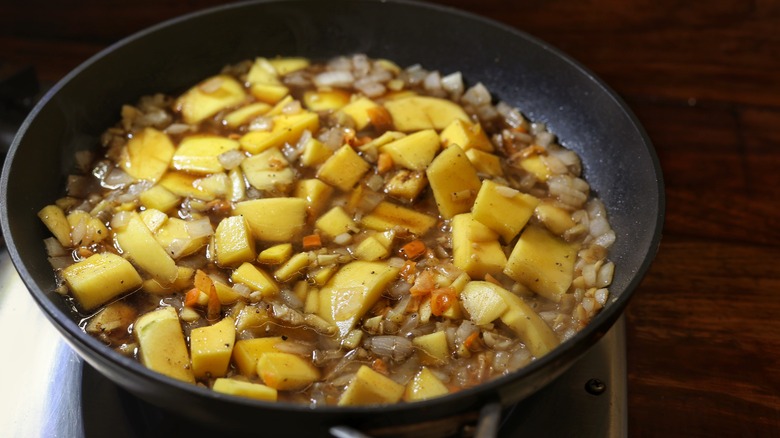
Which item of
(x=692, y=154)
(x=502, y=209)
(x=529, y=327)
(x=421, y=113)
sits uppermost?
(x=421, y=113)

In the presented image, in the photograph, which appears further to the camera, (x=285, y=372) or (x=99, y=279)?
(x=99, y=279)

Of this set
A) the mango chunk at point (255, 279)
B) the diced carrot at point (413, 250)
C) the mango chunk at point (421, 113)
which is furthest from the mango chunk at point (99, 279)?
the mango chunk at point (421, 113)

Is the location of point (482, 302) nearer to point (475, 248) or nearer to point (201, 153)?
point (475, 248)

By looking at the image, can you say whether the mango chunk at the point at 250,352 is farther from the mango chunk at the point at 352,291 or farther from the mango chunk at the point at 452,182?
the mango chunk at the point at 452,182

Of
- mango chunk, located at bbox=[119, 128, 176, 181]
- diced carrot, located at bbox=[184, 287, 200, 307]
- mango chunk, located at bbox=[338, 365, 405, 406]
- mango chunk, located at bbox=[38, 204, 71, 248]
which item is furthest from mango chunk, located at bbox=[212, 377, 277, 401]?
mango chunk, located at bbox=[119, 128, 176, 181]

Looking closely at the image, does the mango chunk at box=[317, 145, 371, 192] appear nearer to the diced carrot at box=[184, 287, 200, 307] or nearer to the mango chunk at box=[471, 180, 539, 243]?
the mango chunk at box=[471, 180, 539, 243]

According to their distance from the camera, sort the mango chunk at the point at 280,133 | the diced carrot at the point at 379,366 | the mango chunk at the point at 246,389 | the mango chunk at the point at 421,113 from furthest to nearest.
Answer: the mango chunk at the point at 421,113, the mango chunk at the point at 280,133, the diced carrot at the point at 379,366, the mango chunk at the point at 246,389

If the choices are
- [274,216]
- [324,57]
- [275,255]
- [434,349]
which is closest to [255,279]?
[275,255]
